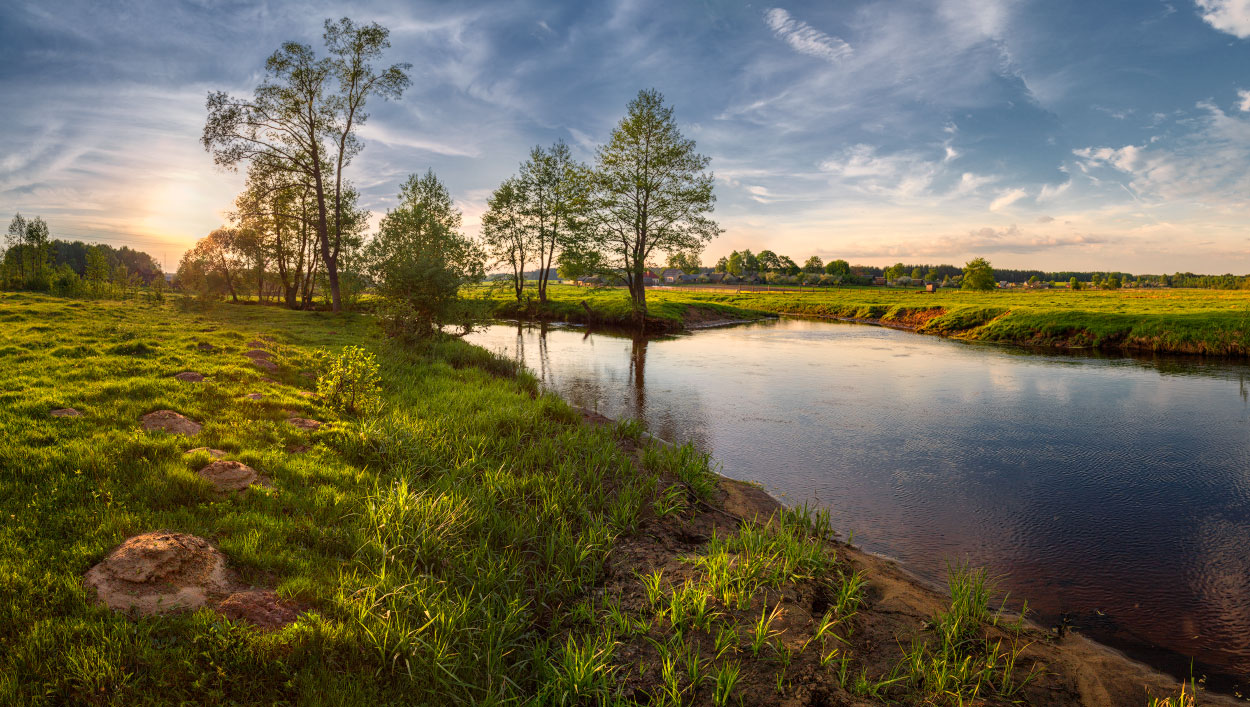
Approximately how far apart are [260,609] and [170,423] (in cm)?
598

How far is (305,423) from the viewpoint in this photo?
961 centimetres

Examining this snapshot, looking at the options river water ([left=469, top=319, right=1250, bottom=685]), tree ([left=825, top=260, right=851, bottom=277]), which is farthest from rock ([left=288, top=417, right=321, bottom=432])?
tree ([left=825, top=260, right=851, bottom=277])

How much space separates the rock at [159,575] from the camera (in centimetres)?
431

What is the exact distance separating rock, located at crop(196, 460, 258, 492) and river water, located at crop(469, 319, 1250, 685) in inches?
328

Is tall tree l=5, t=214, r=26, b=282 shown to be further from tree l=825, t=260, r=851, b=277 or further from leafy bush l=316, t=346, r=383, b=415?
tree l=825, t=260, r=851, b=277

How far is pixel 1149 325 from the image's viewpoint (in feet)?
104

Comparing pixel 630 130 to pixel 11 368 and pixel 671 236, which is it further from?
pixel 11 368

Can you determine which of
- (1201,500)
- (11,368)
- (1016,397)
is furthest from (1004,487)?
(11,368)

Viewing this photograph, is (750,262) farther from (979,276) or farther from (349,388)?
(349,388)

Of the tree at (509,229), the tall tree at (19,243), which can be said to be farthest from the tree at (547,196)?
the tall tree at (19,243)

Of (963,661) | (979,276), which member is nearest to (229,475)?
(963,661)

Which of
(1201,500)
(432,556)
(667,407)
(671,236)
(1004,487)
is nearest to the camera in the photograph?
(432,556)

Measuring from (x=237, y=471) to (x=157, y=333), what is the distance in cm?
1496

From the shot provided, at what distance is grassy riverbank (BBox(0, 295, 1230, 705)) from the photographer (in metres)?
3.96
